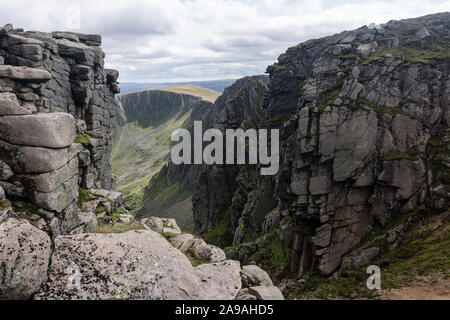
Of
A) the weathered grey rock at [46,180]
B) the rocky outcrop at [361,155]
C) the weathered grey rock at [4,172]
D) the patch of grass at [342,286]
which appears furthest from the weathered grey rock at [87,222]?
the rocky outcrop at [361,155]

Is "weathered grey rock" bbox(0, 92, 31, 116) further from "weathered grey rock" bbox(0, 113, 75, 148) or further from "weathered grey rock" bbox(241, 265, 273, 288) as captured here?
"weathered grey rock" bbox(241, 265, 273, 288)

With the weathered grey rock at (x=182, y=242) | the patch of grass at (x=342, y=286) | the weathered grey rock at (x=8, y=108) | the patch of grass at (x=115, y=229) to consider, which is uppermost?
the weathered grey rock at (x=8, y=108)

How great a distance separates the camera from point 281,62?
4365 inches

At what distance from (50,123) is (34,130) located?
0.94 meters

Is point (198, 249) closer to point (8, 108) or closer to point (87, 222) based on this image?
point (87, 222)

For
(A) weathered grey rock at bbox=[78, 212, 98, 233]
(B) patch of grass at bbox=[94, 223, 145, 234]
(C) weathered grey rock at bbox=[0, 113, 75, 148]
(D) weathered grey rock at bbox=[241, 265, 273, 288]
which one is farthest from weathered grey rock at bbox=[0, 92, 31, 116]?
(D) weathered grey rock at bbox=[241, 265, 273, 288]

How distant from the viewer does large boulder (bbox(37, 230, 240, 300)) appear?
1339 cm

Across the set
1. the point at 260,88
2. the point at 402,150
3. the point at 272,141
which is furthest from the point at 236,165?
the point at 402,150

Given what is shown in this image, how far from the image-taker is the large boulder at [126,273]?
13391mm

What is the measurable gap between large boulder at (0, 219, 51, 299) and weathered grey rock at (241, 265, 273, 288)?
1112 cm

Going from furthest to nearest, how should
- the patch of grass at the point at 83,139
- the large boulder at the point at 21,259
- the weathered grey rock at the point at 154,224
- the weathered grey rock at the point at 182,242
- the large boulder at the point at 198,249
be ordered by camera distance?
the patch of grass at the point at 83,139, the weathered grey rock at the point at 154,224, the weathered grey rock at the point at 182,242, the large boulder at the point at 198,249, the large boulder at the point at 21,259

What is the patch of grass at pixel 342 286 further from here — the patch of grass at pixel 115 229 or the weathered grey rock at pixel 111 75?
the weathered grey rock at pixel 111 75

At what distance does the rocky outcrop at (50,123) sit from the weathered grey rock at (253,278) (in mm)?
12341
